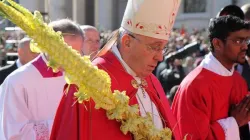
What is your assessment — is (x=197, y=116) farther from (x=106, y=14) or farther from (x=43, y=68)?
(x=106, y=14)

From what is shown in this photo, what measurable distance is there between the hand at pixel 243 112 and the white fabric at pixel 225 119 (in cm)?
4

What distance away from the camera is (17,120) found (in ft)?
11.6

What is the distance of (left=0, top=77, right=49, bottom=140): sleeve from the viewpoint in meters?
3.55

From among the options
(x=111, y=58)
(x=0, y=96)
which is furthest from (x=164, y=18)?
(x=0, y=96)

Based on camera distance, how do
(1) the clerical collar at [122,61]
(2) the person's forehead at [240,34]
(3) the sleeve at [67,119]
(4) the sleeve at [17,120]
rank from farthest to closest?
(2) the person's forehead at [240,34] < (4) the sleeve at [17,120] < (1) the clerical collar at [122,61] < (3) the sleeve at [67,119]

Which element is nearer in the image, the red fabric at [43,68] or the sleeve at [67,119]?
the sleeve at [67,119]

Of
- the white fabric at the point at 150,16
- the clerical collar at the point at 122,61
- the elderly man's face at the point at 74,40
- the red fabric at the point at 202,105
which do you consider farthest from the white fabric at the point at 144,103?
the elderly man's face at the point at 74,40

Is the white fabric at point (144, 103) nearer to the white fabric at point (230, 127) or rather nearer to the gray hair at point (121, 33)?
the gray hair at point (121, 33)

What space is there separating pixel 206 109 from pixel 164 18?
3.13ft

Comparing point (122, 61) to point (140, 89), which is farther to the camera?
point (140, 89)

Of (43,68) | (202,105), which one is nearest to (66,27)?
(43,68)

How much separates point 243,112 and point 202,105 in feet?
0.90

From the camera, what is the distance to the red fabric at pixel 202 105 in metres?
3.70

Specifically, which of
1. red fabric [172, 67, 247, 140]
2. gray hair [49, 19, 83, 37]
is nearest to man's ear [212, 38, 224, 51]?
red fabric [172, 67, 247, 140]
